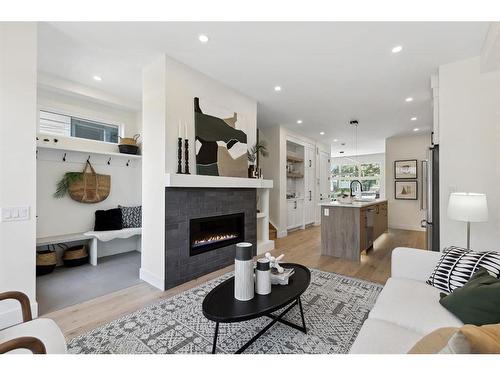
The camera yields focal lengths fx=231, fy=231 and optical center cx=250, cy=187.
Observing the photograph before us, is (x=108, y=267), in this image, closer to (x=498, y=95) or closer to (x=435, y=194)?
(x=435, y=194)

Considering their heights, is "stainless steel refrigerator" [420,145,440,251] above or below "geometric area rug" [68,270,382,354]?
above

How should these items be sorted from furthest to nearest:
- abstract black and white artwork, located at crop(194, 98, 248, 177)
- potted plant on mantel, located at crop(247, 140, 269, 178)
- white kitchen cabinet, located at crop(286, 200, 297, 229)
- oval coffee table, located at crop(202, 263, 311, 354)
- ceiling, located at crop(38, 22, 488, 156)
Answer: white kitchen cabinet, located at crop(286, 200, 297, 229) < potted plant on mantel, located at crop(247, 140, 269, 178) < abstract black and white artwork, located at crop(194, 98, 248, 177) < ceiling, located at crop(38, 22, 488, 156) < oval coffee table, located at crop(202, 263, 311, 354)

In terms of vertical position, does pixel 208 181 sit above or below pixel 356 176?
below

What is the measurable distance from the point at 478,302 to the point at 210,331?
177 centimetres

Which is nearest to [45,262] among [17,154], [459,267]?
[17,154]

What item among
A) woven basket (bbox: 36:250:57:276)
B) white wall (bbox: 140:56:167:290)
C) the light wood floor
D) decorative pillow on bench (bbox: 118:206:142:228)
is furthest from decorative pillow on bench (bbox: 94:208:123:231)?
the light wood floor

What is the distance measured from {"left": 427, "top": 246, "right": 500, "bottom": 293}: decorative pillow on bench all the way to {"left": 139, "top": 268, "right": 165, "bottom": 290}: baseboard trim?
2660 mm

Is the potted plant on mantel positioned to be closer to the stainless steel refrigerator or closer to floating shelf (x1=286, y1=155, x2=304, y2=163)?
floating shelf (x1=286, y1=155, x2=304, y2=163)

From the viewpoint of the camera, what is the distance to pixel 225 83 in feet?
11.5

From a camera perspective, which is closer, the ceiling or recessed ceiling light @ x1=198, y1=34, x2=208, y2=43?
the ceiling

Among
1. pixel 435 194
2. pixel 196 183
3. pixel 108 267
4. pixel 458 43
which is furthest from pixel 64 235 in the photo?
pixel 458 43

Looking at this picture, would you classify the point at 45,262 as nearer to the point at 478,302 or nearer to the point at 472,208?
the point at 478,302

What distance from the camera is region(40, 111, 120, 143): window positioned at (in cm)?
349

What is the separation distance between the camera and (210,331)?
1.89 meters
